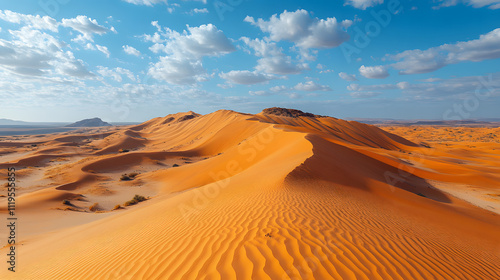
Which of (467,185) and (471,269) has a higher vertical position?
(471,269)

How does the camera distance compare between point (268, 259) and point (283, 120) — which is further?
point (283, 120)

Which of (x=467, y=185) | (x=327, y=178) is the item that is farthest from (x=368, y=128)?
(x=327, y=178)

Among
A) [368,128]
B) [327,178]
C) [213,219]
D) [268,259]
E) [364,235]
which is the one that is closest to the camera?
[268,259]

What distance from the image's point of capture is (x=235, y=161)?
1892 cm

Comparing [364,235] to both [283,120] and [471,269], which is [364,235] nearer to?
[471,269]

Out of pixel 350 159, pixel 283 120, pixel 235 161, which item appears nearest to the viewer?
pixel 350 159

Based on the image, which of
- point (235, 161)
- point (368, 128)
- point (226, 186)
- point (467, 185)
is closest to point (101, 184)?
point (235, 161)

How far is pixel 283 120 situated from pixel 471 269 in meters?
42.1

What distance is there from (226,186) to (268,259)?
6.95 m

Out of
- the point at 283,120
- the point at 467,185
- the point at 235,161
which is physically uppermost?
the point at 283,120

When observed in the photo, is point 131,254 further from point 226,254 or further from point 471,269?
point 471,269

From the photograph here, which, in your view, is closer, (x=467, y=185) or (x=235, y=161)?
(x=467, y=185)

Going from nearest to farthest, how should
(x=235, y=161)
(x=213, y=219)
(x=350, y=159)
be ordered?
(x=213, y=219), (x=350, y=159), (x=235, y=161)

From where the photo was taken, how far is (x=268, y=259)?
3.57 meters
